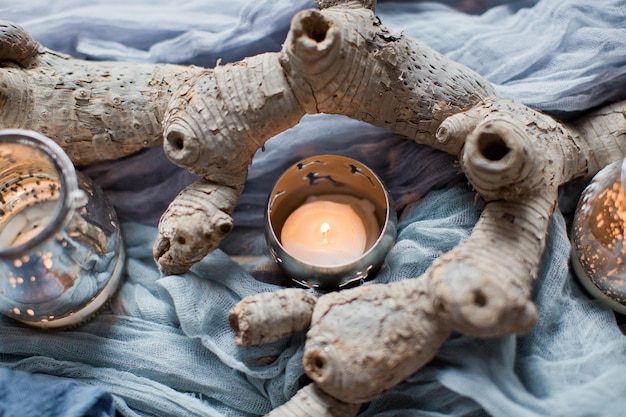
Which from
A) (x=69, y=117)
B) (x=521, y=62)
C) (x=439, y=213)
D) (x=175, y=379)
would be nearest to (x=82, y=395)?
(x=175, y=379)

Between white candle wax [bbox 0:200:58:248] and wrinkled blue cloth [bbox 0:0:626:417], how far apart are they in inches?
3.0

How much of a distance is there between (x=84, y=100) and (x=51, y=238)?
165mm

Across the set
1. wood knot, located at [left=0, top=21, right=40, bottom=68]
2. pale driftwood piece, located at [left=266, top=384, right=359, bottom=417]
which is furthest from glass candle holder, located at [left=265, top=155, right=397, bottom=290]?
wood knot, located at [left=0, top=21, right=40, bottom=68]

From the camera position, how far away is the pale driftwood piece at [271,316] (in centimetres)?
51

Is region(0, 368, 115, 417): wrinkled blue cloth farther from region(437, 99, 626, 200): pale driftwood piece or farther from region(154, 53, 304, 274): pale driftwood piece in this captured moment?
region(437, 99, 626, 200): pale driftwood piece

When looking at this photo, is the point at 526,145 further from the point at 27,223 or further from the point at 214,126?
the point at 27,223

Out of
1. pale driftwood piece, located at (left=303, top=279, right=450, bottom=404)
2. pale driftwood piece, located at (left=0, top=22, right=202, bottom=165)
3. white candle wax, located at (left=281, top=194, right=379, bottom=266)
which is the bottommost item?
white candle wax, located at (left=281, top=194, right=379, bottom=266)

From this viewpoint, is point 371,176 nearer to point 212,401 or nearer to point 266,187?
point 266,187

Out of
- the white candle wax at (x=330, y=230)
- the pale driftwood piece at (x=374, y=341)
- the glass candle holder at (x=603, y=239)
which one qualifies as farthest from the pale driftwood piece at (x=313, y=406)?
the glass candle holder at (x=603, y=239)

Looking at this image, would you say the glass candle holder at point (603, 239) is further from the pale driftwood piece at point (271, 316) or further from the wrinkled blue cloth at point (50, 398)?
the wrinkled blue cloth at point (50, 398)

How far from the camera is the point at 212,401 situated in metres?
0.56

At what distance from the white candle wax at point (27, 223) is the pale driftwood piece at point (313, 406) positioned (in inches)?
10.8

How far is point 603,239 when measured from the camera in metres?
0.55

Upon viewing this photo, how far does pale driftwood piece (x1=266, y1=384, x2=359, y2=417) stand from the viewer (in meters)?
0.49
